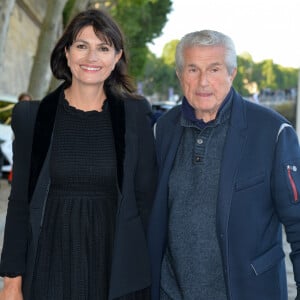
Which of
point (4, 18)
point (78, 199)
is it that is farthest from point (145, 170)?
point (4, 18)

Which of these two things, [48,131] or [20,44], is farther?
[20,44]

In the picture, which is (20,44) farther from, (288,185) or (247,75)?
(247,75)

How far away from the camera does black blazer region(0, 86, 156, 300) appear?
2.58 meters

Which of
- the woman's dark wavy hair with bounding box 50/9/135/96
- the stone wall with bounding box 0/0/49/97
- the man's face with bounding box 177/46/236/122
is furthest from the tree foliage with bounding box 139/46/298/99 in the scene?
the man's face with bounding box 177/46/236/122

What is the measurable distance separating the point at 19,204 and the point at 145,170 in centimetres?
60

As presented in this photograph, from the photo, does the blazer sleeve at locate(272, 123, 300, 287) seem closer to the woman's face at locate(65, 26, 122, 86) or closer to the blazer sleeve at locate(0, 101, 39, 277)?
the woman's face at locate(65, 26, 122, 86)

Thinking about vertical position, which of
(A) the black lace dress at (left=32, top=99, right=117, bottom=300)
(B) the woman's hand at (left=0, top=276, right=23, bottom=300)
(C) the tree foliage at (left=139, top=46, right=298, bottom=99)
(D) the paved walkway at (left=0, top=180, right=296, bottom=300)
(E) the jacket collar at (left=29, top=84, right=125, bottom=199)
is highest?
(C) the tree foliage at (left=139, top=46, right=298, bottom=99)

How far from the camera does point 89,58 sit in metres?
2.62

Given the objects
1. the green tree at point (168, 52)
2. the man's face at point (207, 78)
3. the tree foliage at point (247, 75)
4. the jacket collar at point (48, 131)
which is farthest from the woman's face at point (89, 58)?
the green tree at point (168, 52)

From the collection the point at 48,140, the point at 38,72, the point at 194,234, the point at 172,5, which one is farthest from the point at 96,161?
the point at 172,5

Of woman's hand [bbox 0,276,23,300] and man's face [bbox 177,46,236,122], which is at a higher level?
man's face [bbox 177,46,236,122]

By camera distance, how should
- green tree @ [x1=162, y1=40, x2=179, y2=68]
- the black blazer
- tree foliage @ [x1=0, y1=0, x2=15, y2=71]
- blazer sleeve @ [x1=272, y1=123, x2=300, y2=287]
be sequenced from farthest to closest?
1. green tree @ [x1=162, y1=40, x2=179, y2=68]
2. tree foliage @ [x1=0, y1=0, x2=15, y2=71]
3. the black blazer
4. blazer sleeve @ [x1=272, y1=123, x2=300, y2=287]

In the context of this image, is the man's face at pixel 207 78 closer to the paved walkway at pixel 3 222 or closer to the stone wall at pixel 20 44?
the paved walkway at pixel 3 222

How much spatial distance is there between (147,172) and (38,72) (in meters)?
11.9
